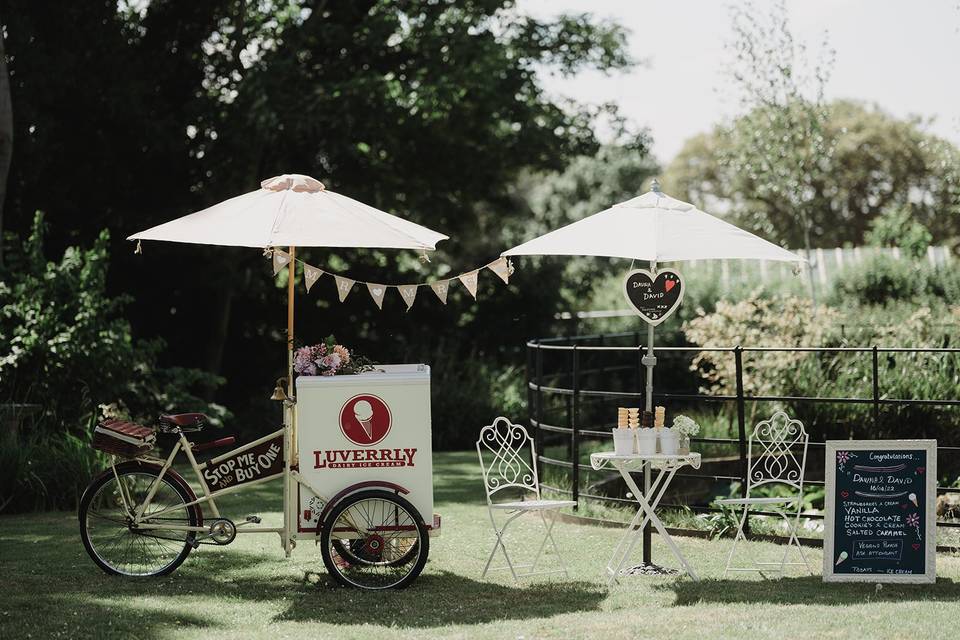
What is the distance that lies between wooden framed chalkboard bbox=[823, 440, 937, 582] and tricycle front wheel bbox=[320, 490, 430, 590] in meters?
2.56

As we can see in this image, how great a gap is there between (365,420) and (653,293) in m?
2.12

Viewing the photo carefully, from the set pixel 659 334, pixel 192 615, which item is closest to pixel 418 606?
pixel 192 615

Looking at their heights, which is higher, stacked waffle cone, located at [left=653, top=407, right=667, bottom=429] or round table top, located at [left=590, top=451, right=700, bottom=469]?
stacked waffle cone, located at [left=653, top=407, right=667, bottom=429]

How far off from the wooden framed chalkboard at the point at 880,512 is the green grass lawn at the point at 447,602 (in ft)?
0.50

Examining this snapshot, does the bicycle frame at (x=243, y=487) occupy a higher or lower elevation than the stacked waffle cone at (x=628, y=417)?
lower

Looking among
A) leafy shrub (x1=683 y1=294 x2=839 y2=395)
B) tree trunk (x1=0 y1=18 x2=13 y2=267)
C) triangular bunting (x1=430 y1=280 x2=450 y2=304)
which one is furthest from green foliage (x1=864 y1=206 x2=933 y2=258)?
triangular bunting (x1=430 y1=280 x2=450 y2=304)

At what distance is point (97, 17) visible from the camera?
Result: 15609 mm

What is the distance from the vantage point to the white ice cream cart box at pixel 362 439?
6.91 meters

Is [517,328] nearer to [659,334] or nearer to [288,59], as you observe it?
[659,334]

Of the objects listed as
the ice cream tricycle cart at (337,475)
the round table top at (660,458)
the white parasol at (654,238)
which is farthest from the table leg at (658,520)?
the ice cream tricycle cart at (337,475)

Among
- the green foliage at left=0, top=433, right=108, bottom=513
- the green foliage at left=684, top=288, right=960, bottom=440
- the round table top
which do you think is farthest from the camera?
the green foliage at left=684, top=288, right=960, bottom=440

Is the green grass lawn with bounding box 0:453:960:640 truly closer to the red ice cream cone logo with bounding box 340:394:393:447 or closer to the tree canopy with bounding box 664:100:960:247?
the red ice cream cone logo with bounding box 340:394:393:447

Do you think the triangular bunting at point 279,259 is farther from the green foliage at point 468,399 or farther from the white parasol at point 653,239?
the green foliage at point 468,399

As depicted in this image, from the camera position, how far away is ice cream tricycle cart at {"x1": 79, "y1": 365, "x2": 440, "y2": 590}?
6875 mm
